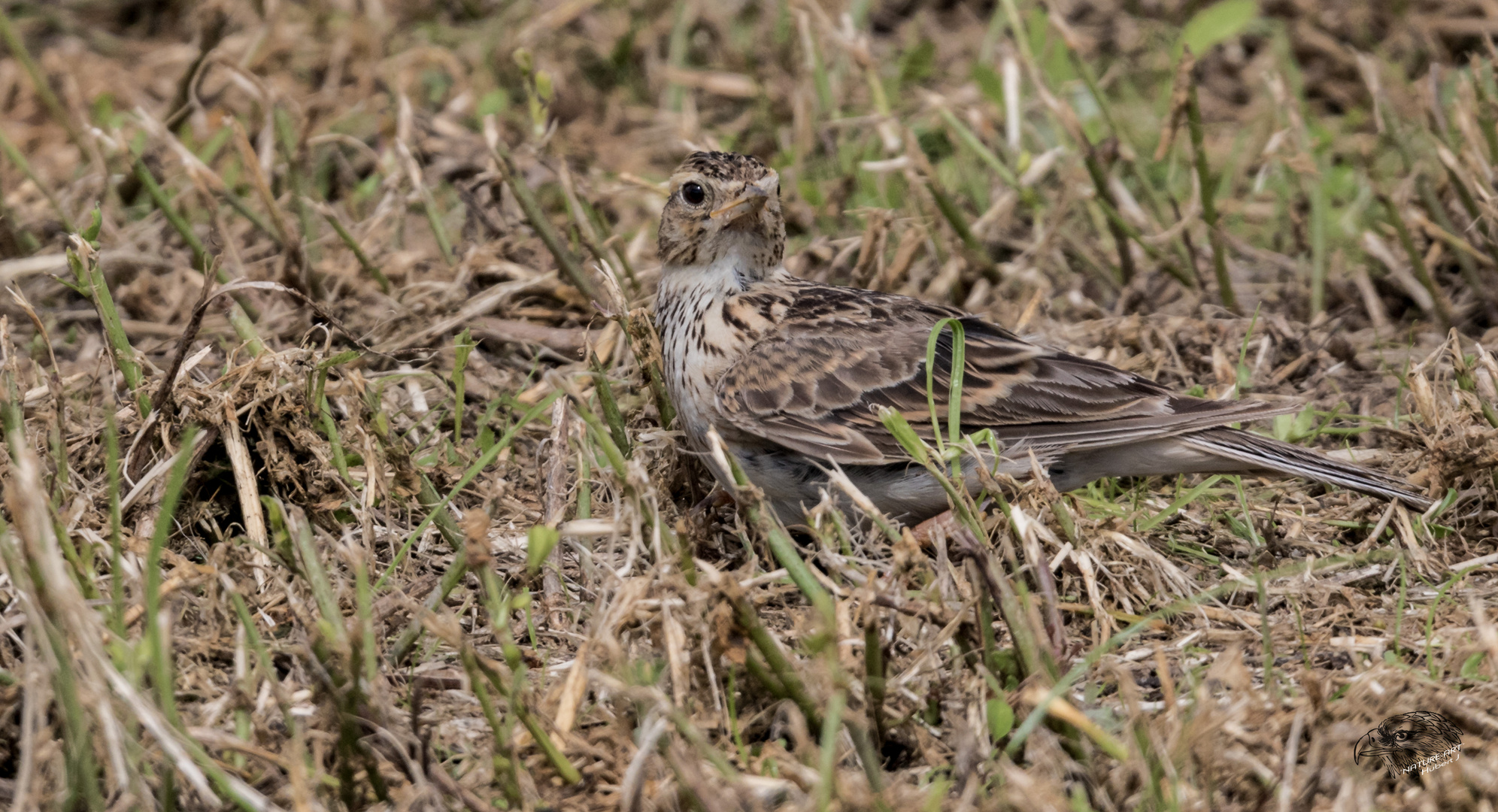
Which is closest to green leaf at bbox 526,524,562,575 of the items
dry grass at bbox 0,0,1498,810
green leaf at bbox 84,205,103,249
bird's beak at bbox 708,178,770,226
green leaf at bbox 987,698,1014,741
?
dry grass at bbox 0,0,1498,810

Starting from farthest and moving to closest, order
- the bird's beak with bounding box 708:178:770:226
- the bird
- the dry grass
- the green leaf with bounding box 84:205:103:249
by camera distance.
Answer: the bird's beak with bounding box 708:178:770:226, the bird, the green leaf with bounding box 84:205:103:249, the dry grass

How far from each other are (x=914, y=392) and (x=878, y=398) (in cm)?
12

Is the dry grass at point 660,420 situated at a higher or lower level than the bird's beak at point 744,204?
lower

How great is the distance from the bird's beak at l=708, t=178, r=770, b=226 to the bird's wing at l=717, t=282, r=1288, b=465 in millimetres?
379

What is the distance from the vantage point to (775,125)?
25.4 ft

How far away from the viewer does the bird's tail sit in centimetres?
427

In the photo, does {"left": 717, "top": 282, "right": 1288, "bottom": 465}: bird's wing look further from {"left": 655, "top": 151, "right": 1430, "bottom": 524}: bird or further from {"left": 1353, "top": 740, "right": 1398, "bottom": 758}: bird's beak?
{"left": 1353, "top": 740, "right": 1398, "bottom": 758}: bird's beak

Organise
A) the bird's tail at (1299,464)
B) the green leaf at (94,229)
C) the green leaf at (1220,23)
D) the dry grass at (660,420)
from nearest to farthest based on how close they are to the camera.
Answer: the dry grass at (660,420) < the green leaf at (94,229) < the bird's tail at (1299,464) < the green leaf at (1220,23)

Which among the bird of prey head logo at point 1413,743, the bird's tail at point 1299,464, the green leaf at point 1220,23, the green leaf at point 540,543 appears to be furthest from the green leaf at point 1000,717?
the green leaf at point 1220,23

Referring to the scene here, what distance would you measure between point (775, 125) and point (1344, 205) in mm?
2931

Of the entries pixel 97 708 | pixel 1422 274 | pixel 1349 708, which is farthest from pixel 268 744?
pixel 1422 274

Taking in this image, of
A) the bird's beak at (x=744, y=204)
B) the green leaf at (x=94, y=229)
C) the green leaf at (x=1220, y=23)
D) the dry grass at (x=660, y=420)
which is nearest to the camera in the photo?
the dry grass at (x=660, y=420)

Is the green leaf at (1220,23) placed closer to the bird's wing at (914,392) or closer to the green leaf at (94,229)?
the bird's wing at (914,392)

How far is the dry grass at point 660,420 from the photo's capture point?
3088mm
